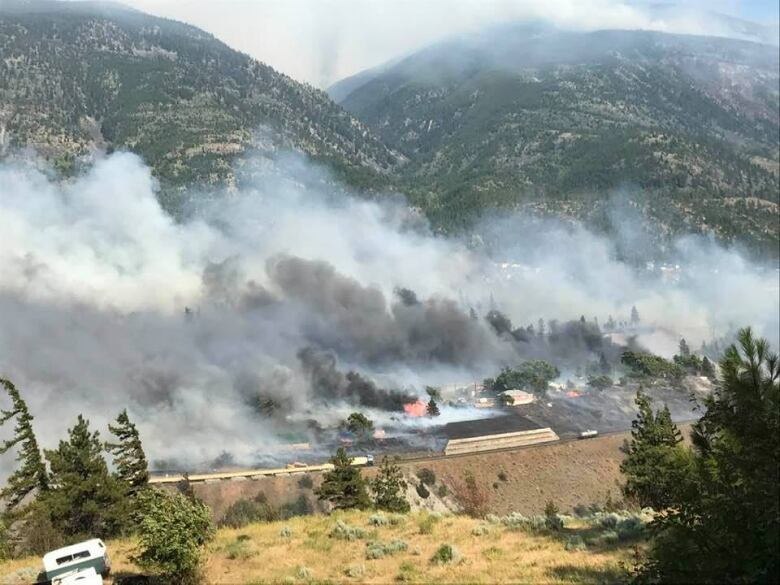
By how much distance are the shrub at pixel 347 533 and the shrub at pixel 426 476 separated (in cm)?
6526

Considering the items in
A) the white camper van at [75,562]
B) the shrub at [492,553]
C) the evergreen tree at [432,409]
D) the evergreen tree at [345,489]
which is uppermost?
the white camper van at [75,562]

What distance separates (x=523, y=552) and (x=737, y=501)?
1004cm

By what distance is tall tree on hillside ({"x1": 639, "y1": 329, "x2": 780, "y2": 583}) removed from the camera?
11516 millimetres

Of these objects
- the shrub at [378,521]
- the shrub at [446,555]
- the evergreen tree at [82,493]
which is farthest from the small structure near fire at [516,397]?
the shrub at [446,555]

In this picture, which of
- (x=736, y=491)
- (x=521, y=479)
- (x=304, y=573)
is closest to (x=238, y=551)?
(x=304, y=573)

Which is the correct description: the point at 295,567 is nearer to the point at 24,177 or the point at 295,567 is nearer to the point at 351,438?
the point at 351,438

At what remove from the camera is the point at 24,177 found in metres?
176

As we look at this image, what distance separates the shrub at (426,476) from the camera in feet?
289

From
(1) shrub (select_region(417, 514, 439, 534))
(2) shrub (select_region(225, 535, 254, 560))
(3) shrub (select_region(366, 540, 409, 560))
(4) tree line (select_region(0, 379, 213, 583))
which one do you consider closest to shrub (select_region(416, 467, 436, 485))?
(4) tree line (select_region(0, 379, 213, 583))

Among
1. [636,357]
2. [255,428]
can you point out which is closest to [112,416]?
[255,428]

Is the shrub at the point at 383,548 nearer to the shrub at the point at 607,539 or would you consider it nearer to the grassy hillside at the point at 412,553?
the grassy hillside at the point at 412,553

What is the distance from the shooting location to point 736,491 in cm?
1214

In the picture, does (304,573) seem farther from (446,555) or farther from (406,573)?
(446,555)

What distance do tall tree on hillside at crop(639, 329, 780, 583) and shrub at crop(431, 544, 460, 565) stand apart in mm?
7785
